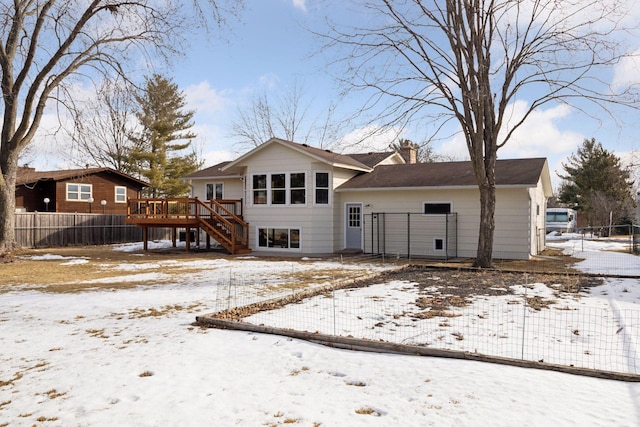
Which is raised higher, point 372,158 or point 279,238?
point 372,158

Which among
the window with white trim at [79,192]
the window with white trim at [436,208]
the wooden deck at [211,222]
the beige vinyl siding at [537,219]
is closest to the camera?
the window with white trim at [436,208]

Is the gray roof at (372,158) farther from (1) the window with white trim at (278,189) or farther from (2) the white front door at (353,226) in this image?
(1) the window with white trim at (278,189)

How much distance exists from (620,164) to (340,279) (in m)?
40.0

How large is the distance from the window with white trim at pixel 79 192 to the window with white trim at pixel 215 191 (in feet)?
38.9

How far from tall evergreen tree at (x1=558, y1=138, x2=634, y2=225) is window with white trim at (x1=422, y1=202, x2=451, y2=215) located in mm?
24962

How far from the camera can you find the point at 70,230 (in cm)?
2403

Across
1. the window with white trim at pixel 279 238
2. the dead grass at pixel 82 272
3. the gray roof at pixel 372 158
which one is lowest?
the dead grass at pixel 82 272

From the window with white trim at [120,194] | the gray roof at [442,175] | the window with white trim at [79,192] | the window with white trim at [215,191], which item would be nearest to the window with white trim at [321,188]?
the gray roof at [442,175]

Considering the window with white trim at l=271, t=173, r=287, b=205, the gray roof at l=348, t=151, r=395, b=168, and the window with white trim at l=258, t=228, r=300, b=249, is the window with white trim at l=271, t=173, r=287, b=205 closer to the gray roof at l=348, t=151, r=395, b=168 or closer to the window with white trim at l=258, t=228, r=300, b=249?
the window with white trim at l=258, t=228, r=300, b=249

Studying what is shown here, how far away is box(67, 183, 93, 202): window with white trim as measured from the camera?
2934cm

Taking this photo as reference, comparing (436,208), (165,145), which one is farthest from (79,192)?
(436,208)

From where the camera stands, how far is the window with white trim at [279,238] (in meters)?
19.0

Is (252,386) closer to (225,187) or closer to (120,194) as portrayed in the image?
(225,187)

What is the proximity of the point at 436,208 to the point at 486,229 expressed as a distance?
395cm
